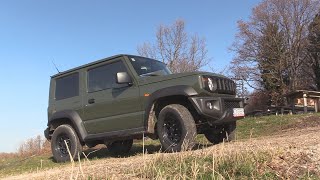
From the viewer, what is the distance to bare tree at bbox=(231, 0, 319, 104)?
44.5 metres

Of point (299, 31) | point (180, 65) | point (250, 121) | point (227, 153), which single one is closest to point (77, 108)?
point (227, 153)

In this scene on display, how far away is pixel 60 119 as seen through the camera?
993 centimetres

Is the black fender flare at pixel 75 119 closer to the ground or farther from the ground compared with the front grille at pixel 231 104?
closer to the ground

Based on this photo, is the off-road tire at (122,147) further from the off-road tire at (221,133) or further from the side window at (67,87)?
the off-road tire at (221,133)

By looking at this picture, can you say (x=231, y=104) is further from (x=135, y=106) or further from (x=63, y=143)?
(x=63, y=143)

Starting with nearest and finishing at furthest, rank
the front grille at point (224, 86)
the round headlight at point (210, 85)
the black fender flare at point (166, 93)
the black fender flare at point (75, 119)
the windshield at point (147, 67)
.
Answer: the black fender flare at point (166, 93) → the round headlight at point (210, 85) → the front grille at point (224, 86) → the windshield at point (147, 67) → the black fender flare at point (75, 119)

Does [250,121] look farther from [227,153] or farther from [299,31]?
[299,31]

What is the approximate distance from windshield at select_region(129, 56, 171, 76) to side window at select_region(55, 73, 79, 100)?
1619mm

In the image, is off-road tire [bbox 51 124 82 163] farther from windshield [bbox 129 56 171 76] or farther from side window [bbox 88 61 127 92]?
windshield [bbox 129 56 171 76]

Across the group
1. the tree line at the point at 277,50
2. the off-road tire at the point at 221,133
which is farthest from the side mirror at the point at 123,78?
the tree line at the point at 277,50

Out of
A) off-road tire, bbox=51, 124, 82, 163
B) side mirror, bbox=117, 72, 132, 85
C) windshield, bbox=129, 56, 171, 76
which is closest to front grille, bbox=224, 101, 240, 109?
windshield, bbox=129, 56, 171, 76

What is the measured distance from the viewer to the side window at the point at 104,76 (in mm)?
8781

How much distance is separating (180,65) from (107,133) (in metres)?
36.2

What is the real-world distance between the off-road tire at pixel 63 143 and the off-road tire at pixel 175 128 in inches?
93.5
